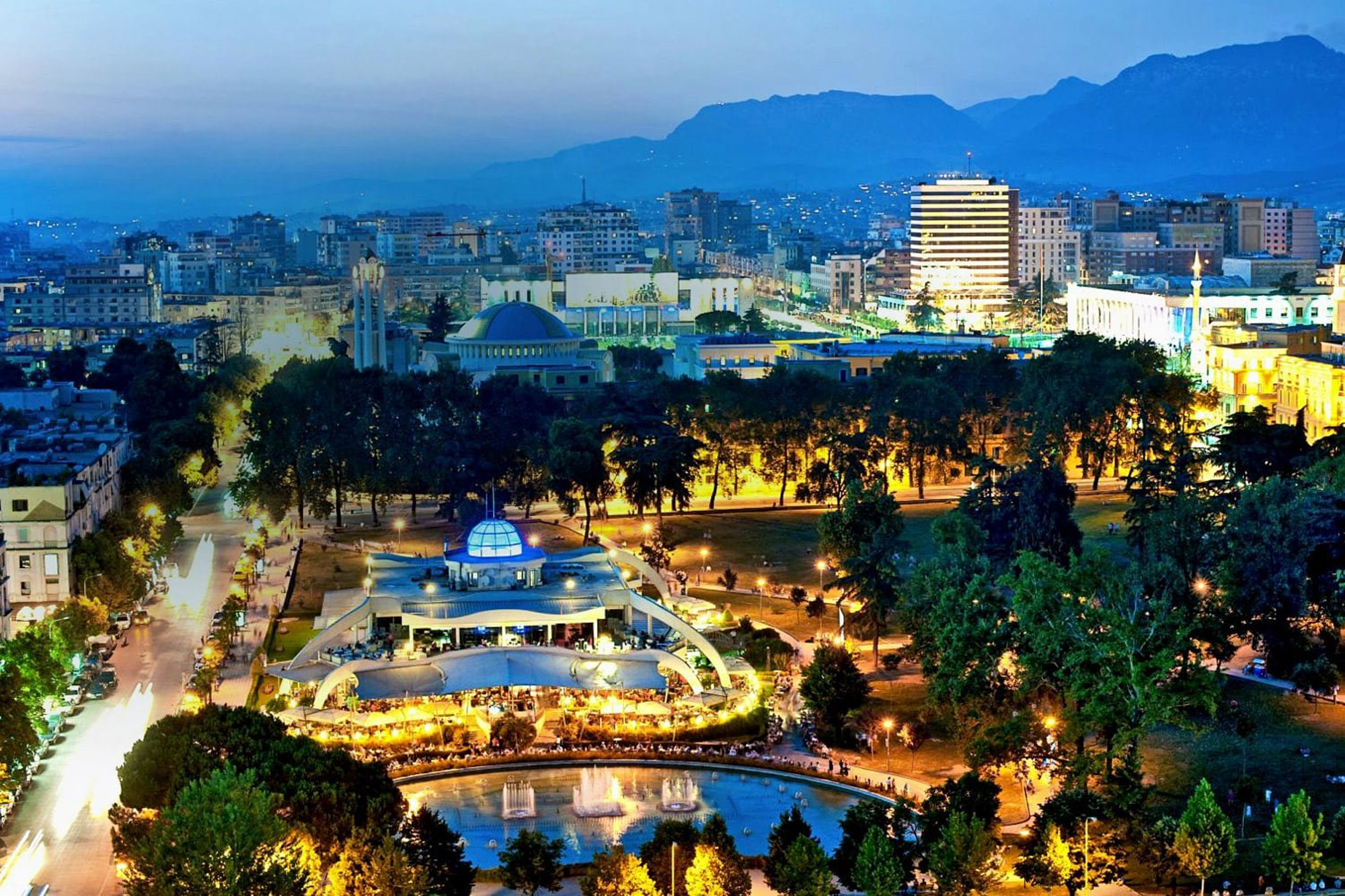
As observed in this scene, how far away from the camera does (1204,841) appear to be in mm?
33469

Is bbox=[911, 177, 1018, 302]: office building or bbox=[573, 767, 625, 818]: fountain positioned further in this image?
bbox=[911, 177, 1018, 302]: office building

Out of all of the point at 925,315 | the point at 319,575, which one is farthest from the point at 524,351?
the point at 925,315

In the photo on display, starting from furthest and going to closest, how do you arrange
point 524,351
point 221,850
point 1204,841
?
point 524,351
point 1204,841
point 221,850

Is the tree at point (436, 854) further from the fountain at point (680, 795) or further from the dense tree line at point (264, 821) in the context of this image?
the fountain at point (680, 795)

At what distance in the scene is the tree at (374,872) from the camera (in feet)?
103

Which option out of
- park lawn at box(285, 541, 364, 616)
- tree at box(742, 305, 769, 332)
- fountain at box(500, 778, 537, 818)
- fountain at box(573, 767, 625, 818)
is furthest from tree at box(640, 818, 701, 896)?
tree at box(742, 305, 769, 332)

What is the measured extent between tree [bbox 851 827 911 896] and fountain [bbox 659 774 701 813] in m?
6.70

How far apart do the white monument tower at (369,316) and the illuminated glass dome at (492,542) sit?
6388cm

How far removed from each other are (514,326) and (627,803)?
67061 millimetres

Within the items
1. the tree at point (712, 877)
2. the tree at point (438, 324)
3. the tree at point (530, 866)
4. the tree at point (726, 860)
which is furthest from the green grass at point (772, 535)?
the tree at point (438, 324)

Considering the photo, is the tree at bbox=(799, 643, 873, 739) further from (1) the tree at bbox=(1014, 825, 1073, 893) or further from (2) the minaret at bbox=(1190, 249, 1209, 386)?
(2) the minaret at bbox=(1190, 249, 1209, 386)

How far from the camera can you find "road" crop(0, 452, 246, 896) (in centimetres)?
3541

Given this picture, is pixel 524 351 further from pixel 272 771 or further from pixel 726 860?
pixel 726 860

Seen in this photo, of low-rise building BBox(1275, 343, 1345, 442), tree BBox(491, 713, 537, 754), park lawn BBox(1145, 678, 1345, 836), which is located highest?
low-rise building BBox(1275, 343, 1345, 442)
